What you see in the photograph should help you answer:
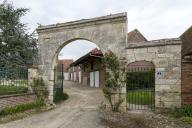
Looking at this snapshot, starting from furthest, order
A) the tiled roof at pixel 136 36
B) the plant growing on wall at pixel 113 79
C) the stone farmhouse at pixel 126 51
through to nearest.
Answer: the tiled roof at pixel 136 36 → the plant growing on wall at pixel 113 79 → the stone farmhouse at pixel 126 51

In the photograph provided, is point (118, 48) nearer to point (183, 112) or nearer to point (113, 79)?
point (113, 79)

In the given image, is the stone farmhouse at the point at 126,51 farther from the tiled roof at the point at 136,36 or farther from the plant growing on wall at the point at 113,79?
the tiled roof at the point at 136,36

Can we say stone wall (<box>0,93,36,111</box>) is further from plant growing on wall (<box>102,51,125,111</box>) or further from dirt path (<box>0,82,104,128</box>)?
plant growing on wall (<box>102,51,125,111</box>)

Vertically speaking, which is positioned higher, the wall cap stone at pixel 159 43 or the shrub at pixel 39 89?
the wall cap stone at pixel 159 43

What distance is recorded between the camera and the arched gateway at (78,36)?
10117mm

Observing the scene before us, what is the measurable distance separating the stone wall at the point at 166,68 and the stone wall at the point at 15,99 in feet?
18.9

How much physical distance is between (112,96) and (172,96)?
A: 2556 millimetres

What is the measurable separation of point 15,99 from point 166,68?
6.80m

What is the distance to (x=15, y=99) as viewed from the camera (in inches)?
405

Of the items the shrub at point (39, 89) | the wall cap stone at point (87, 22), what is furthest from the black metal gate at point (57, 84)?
the wall cap stone at point (87, 22)

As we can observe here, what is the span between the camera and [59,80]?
43.7 feet

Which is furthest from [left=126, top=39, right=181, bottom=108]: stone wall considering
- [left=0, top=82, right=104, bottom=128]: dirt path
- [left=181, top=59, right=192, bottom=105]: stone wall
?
[left=0, top=82, right=104, bottom=128]: dirt path

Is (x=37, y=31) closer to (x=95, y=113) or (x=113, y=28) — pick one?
(x=113, y=28)

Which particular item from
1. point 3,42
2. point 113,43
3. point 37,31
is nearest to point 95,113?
point 113,43
